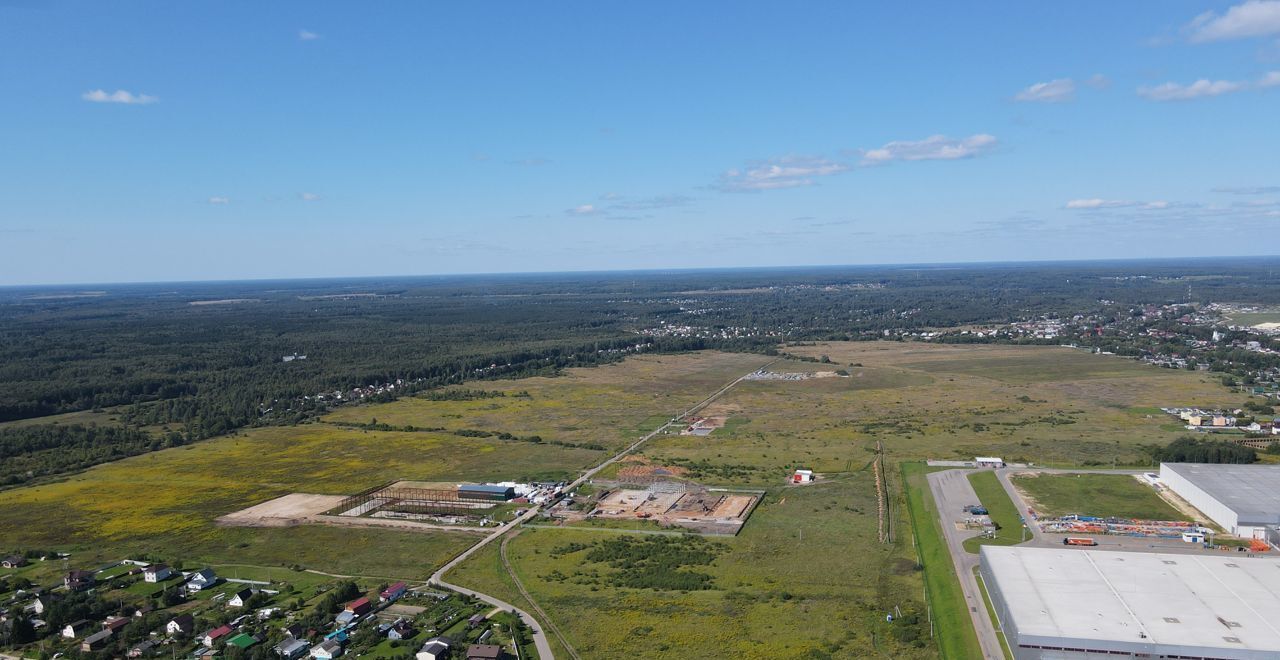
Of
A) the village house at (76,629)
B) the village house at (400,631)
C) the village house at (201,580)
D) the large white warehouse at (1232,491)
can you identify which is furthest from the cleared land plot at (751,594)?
the large white warehouse at (1232,491)

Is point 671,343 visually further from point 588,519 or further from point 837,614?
point 837,614

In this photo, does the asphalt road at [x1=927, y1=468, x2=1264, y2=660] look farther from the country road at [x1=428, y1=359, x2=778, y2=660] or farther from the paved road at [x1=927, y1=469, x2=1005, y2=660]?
the country road at [x1=428, y1=359, x2=778, y2=660]

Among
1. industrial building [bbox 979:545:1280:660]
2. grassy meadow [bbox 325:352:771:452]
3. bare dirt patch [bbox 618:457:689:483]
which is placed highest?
industrial building [bbox 979:545:1280:660]

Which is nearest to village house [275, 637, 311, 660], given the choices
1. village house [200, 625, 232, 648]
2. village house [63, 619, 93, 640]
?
village house [200, 625, 232, 648]

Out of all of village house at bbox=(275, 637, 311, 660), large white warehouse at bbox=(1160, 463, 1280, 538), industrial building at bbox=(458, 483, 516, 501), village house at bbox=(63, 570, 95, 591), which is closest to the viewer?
village house at bbox=(275, 637, 311, 660)

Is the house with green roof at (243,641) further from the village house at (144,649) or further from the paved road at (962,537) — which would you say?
the paved road at (962,537)

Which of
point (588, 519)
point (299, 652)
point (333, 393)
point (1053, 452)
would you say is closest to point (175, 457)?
point (333, 393)

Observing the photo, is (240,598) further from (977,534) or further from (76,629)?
(977,534)
